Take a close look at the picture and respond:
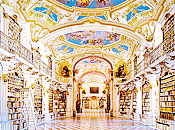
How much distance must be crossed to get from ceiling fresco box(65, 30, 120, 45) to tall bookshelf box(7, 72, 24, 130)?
24.9ft

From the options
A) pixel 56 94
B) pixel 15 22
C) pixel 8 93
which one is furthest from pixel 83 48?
pixel 8 93

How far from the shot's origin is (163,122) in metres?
10.8

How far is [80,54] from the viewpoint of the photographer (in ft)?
76.8

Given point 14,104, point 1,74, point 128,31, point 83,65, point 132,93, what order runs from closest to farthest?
point 1,74 → point 14,104 → point 128,31 → point 132,93 → point 83,65

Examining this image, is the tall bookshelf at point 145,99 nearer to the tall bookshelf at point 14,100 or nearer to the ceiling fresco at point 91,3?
the ceiling fresco at point 91,3

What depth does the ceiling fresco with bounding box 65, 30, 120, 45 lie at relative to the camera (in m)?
17.6

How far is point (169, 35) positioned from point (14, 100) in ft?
25.1

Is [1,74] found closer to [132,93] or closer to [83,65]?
[132,93]

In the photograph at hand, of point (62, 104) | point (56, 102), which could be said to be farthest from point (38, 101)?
point (62, 104)

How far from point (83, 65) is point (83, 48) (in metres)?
9.17

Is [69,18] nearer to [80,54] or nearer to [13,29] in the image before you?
[13,29]

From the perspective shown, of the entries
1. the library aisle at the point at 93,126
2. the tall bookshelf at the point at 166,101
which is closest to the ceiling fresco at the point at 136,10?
the tall bookshelf at the point at 166,101

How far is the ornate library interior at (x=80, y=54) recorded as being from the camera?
32.5 feet

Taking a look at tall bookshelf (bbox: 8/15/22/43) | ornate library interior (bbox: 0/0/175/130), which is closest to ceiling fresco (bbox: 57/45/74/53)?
ornate library interior (bbox: 0/0/175/130)
